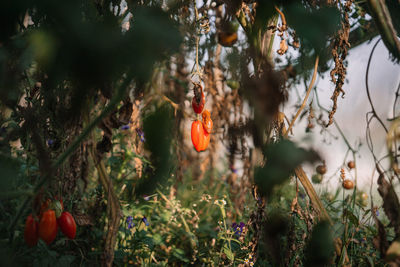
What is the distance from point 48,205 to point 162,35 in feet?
2.42

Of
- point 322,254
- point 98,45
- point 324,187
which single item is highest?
point 324,187

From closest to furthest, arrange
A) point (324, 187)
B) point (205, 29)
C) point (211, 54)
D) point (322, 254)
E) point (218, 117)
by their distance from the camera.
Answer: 1. point (322, 254)
2. point (205, 29)
3. point (211, 54)
4. point (218, 117)
5. point (324, 187)

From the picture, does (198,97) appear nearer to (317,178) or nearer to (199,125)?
(199,125)

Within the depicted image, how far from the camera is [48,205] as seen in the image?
2.89 ft

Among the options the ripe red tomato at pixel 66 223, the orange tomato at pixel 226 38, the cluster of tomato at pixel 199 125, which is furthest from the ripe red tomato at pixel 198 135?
the ripe red tomato at pixel 66 223

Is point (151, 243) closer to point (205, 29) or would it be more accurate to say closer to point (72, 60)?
point (205, 29)

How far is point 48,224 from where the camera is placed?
844 mm

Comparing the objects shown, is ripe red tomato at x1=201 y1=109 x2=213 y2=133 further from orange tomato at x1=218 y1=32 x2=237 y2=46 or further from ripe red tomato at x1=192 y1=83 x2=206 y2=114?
orange tomato at x1=218 y1=32 x2=237 y2=46

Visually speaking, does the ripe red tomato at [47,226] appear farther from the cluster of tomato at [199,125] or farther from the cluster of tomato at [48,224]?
the cluster of tomato at [199,125]

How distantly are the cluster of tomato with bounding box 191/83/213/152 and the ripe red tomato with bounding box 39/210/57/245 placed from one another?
44cm

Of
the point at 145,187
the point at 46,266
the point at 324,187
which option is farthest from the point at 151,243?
the point at 324,187

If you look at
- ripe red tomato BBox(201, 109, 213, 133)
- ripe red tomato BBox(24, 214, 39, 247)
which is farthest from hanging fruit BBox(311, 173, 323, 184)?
ripe red tomato BBox(24, 214, 39, 247)

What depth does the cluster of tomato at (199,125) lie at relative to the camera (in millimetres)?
1025

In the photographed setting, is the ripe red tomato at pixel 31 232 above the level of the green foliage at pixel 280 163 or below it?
above
